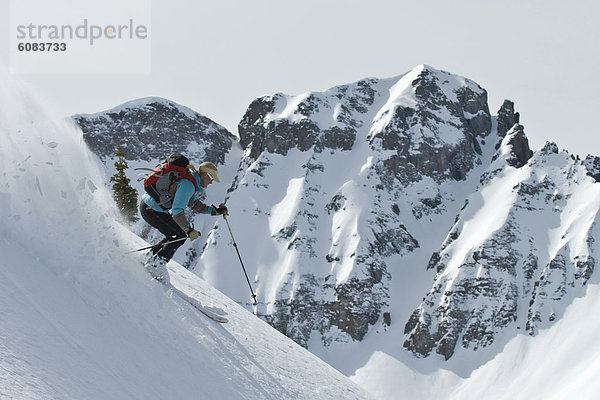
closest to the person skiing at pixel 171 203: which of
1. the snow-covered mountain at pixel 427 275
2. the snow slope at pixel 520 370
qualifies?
the snow slope at pixel 520 370

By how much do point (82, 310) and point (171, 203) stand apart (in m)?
3.36

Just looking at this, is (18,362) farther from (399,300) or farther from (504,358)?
(399,300)

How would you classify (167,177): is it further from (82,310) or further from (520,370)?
(520,370)

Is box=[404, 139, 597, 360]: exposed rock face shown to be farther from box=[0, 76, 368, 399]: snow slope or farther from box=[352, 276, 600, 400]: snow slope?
box=[0, 76, 368, 399]: snow slope

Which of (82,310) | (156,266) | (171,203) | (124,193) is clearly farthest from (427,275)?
(82,310)

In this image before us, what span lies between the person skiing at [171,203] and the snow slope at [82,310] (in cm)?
35

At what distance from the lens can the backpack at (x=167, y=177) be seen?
418 inches

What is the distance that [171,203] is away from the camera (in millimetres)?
11016

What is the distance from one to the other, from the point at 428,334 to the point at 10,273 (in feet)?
523

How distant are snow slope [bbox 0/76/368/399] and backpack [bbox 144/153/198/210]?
0.80 meters

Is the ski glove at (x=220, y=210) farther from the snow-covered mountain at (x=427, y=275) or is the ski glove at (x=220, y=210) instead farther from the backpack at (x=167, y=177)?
the snow-covered mountain at (x=427, y=275)

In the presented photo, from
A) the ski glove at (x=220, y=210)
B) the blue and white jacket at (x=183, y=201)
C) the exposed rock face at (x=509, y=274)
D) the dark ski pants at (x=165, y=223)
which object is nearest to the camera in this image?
→ the blue and white jacket at (x=183, y=201)

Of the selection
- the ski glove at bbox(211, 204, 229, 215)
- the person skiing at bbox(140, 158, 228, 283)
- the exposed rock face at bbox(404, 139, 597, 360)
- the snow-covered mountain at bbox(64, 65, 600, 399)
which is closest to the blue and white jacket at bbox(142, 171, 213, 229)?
the person skiing at bbox(140, 158, 228, 283)

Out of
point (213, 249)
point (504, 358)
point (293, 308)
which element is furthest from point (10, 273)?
point (213, 249)
